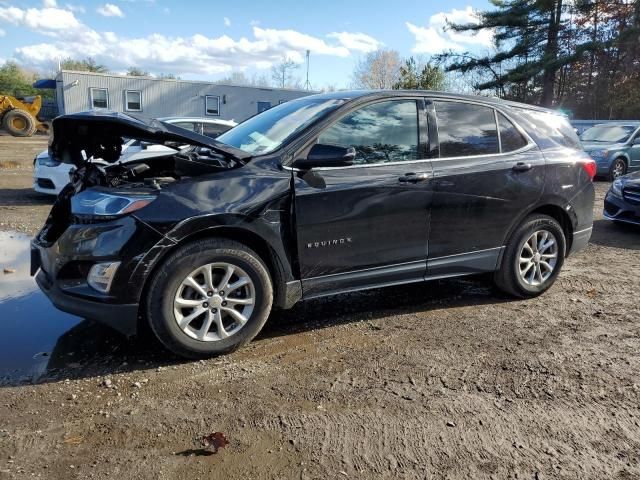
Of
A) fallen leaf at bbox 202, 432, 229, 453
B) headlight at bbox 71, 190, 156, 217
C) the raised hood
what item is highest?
the raised hood

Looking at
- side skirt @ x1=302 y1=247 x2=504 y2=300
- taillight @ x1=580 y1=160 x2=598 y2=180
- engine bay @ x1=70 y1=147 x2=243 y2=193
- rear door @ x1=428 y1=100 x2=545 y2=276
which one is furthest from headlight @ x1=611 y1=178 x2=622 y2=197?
engine bay @ x1=70 y1=147 x2=243 y2=193

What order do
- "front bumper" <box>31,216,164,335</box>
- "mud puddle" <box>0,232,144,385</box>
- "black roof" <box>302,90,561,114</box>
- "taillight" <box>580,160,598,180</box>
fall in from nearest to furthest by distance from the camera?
1. "front bumper" <box>31,216,164,335</box>
2. "mud puddle" <box>0,232,144,385</box>
3. "black roof" <box>302,90,561,114</box>
4. "taillight" <box>580,160,598,180</box>

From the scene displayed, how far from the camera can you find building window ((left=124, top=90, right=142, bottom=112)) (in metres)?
29.7

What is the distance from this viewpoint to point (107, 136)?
4.07 m

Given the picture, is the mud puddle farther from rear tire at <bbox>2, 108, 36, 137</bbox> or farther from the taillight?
rear tire at <bbox>2, 108, 36, 137</bbox>

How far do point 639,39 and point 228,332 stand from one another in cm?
3561

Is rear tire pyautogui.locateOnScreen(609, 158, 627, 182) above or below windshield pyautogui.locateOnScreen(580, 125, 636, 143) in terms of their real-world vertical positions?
below

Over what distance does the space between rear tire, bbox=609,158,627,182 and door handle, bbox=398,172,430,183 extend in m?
12.7

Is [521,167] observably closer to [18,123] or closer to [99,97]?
[18,123]

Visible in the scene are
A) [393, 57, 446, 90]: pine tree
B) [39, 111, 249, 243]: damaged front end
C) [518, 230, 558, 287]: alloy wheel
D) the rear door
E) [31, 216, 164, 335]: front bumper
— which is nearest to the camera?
[31, 216, 164, 335]: front bumper

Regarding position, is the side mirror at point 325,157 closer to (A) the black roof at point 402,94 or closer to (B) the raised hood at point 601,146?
(A) the black roof at point 402,94

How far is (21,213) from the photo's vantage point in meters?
8.43

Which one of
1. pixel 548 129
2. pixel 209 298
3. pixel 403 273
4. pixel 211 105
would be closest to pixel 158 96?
pixel 211 105

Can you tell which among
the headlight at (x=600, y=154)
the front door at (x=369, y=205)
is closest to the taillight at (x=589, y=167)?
the front door at (x=369, y=205)
